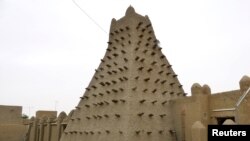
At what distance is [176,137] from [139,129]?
98.2 inches

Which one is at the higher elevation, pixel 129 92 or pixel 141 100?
pixel 129 92

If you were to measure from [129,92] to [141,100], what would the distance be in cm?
86

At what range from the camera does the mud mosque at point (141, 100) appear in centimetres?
1818

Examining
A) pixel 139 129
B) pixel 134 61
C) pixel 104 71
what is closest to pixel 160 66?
pixel 134 61

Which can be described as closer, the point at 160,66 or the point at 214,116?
the point at 214,116

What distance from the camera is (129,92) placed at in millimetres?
20594

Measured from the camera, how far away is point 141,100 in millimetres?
20547

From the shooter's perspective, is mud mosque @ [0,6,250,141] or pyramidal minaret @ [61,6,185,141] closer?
mud mosque @ [0,6,250,141]

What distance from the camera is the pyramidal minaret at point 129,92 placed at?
20047 mm

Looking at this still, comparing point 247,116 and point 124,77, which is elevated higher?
point 124,77

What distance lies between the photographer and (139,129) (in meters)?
19.6

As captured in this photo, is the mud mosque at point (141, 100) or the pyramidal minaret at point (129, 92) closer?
the mud mosque at point (141, 100)

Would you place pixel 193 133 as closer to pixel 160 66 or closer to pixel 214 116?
pixel 214 116

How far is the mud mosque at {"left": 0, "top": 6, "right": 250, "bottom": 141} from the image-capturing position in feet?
59.6
